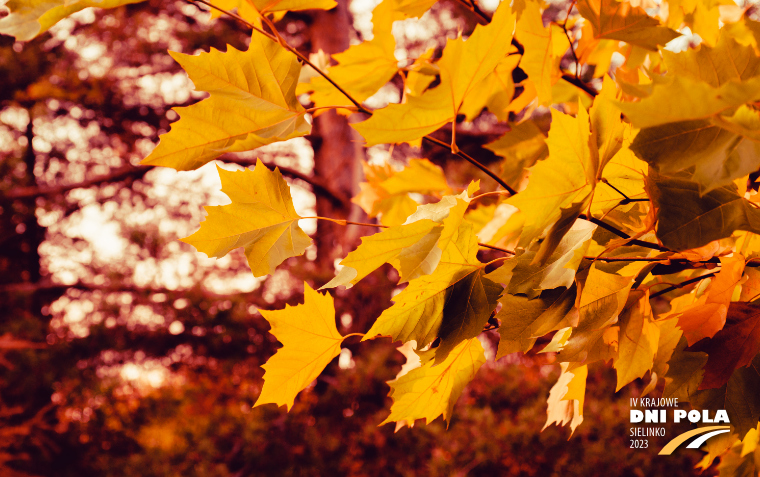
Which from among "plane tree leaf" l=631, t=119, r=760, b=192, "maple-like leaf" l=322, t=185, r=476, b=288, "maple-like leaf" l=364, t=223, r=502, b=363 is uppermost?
"plane tree leaf" l=631, t=119, r=760, b=192

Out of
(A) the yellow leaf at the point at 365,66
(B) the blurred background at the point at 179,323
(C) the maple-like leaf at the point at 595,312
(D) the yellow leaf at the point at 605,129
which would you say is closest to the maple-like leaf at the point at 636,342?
(C) the maple-like leaf at the point at 595,312

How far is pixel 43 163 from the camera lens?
3936 mm

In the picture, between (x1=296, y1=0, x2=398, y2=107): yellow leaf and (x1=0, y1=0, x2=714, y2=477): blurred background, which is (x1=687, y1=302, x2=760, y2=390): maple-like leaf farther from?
(x1=0, y1=0, x2=714, y2=477): blurred background

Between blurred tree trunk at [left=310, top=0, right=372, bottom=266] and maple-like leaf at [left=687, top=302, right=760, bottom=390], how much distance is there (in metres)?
2.58

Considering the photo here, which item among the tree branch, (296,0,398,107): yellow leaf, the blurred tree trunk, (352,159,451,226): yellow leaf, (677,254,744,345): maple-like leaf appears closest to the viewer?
(677,254,744,345): maple-like leaf

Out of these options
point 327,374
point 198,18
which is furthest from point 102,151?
point 327,374

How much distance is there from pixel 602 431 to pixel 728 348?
6.18 ft

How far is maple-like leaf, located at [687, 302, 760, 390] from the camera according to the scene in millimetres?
317

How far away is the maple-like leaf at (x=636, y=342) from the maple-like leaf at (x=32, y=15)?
0.40m

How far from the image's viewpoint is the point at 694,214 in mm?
244

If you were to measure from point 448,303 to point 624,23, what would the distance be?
31 centimetres

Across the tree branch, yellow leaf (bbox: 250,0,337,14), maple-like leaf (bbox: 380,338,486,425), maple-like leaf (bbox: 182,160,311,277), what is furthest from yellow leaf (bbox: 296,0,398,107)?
the tree branch

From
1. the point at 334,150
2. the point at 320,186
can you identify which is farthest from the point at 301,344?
the point at 334,150

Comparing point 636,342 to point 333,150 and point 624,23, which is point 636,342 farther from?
point 333,150
